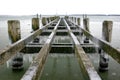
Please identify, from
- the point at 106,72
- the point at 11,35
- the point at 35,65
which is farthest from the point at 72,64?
the point at 35,65

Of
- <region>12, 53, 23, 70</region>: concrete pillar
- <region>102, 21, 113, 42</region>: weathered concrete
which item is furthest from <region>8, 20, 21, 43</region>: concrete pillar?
<region>102, 21, 113, 42</region>: weathered concrete

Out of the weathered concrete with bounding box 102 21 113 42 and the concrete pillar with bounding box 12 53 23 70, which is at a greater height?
the weathered concrete with bounding box 102 21 113 42

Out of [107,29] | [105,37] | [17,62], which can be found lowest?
[17,62]

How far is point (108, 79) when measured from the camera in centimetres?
638

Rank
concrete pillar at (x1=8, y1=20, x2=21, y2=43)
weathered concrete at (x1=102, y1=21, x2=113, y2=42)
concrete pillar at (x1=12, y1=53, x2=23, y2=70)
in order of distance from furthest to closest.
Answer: concrete pillar at (x1=12, y1=53, x2=23, y2=70), weathered concrete at (x1=102, y1=21, x2=113, y2=42), concrete pillar at (x1=8, y1=20, x2=21, y2=43)

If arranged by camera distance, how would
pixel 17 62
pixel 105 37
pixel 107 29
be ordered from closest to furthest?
1. pixel 107 29
2. pixel 105 37
3. pixel 17 62

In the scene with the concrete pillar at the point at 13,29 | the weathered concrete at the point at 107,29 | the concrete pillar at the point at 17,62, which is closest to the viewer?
the concrete pillar at the point at 13,29

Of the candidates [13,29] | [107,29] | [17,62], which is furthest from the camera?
[17,62]

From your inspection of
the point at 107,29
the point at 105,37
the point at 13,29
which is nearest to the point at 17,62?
the point at 13,29

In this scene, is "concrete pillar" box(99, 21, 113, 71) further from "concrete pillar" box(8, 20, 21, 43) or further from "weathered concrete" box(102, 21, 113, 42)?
"concrete pillar" box(8, 20, 21, 43)

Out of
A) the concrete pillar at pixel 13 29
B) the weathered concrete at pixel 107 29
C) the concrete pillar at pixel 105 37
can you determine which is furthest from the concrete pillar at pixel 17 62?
the weathered concrete at pixel 107 29

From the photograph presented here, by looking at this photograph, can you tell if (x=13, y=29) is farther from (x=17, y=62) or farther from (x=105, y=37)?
(x=105, y=37)

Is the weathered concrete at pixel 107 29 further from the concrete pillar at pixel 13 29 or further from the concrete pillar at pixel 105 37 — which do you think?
the concrete pillar at pixel 13 29

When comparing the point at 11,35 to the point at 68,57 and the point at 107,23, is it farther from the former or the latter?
the point at 68,57
